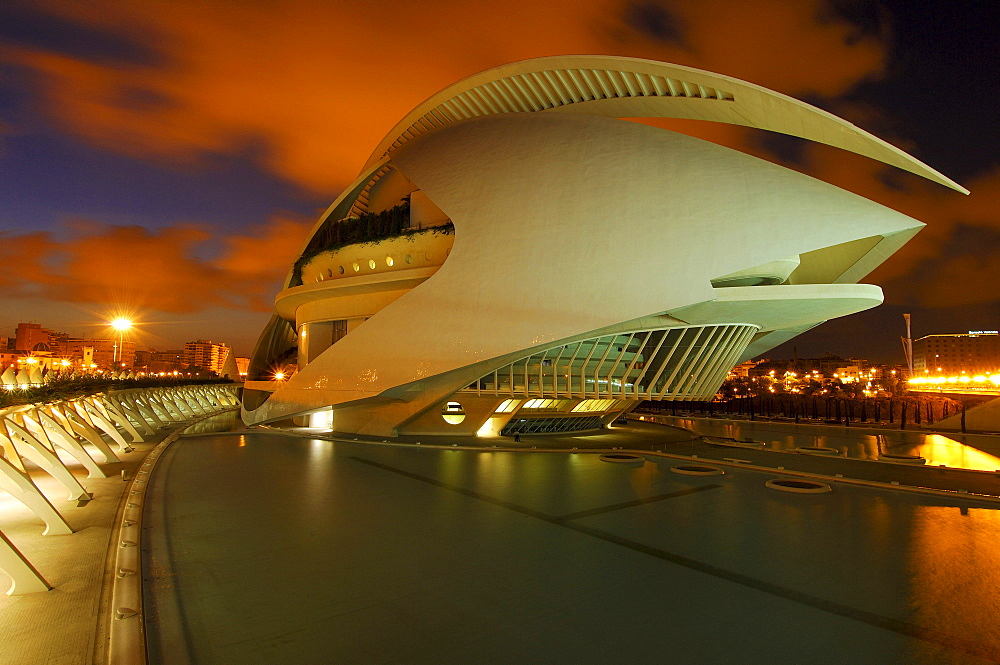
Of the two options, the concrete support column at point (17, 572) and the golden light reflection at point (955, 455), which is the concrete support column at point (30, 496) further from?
the golden light reflection at point (955, 455)

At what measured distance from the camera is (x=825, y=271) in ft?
49.5

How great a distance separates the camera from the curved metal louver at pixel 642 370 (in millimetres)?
14133

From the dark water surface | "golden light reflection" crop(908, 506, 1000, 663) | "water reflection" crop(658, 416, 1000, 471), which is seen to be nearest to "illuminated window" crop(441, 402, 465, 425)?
the dark water surface

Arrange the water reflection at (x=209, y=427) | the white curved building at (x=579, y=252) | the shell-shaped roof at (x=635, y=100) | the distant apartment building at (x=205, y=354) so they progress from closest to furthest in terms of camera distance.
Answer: the shell-shaped roof at (x=635, y=100) < the white curved building at (x=579, y=252) < the water reflection at (x=209, y=427) < the distant apartment building at (x=205, y=354)

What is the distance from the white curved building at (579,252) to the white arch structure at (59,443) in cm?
495

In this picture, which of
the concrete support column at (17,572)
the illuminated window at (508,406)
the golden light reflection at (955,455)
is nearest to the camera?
the concrete support column at (17,572)

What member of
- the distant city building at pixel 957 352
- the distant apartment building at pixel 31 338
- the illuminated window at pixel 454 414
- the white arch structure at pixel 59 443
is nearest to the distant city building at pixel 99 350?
the distant apartment building at pixel 31 338

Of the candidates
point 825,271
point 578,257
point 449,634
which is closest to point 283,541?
point 449,634

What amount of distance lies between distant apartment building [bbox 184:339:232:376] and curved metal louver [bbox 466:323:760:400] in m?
175

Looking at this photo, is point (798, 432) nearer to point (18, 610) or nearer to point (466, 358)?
point (466, 358)

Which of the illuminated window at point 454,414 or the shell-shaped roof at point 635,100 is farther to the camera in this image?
→ the illuminated window at point 454,414

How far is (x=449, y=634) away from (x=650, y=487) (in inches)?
259

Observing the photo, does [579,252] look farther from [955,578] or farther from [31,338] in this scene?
[31,338]

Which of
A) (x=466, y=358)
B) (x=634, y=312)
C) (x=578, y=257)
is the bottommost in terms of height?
(x=466, y=358)
